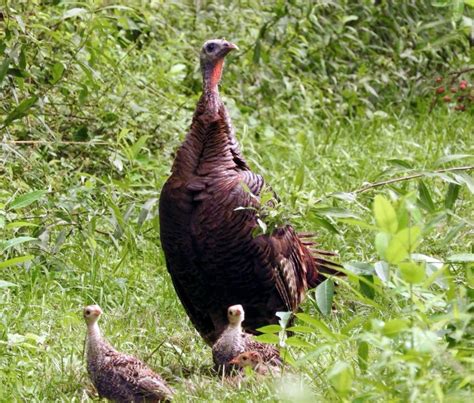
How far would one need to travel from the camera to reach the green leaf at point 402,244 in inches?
138

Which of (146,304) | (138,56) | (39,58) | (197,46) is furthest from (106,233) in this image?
(197,46)

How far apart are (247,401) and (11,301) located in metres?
1.96

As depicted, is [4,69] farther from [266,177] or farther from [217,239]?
[266,177]

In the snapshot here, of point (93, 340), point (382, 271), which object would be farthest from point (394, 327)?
point (93, 340)

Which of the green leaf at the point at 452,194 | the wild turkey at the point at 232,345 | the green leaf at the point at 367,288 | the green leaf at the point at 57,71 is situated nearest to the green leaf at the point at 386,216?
the green leaf at the point at 367,288

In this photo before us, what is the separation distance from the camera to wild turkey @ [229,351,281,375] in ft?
17.3

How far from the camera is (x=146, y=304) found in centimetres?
651

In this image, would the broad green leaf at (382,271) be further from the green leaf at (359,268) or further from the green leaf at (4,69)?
the green leaf at (4,69)

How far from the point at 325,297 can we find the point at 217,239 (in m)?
1.28

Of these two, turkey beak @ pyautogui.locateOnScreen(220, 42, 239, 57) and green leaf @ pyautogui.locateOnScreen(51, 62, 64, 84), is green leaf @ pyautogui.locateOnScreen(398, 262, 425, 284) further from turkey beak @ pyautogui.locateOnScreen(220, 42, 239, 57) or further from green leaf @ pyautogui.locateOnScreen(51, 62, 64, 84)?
green leaf @ pyautogui.locateOnScreen(51, 62, 64, 84)

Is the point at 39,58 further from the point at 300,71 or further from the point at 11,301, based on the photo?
the point at 300,71

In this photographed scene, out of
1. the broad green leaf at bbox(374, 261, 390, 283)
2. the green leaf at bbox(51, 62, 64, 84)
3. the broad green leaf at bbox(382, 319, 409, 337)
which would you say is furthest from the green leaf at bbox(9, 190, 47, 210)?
the broad green leaf at bbox(382, 319, 409, 337)

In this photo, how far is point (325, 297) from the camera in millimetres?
4363

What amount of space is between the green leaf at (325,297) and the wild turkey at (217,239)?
111 centimetres
